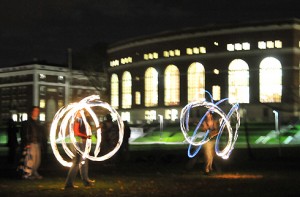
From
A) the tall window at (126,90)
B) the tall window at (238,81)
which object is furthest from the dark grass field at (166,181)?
the tall window at (126,90)

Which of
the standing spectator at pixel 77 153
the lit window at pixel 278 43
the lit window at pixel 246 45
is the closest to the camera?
the standing spectator at pixel 77 153

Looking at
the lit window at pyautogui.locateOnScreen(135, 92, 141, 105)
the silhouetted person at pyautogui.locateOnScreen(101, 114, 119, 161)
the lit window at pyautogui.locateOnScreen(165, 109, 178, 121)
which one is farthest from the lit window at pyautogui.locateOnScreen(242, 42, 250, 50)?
the silhouetted person at pyautogui.locateOnScreen(101, 114, 119, 161)

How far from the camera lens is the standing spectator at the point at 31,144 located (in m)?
19.2

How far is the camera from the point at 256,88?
104000 mm

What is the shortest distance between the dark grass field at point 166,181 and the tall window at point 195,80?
80.3 meters

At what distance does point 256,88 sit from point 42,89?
53.5 m

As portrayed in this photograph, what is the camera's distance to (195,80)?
359ft

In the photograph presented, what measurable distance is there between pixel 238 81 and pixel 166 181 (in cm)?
8852

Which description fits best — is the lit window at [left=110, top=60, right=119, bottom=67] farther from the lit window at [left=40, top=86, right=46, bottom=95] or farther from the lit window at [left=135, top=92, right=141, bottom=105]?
the lit window at [left=40, top=86, right=46, bottom=95]

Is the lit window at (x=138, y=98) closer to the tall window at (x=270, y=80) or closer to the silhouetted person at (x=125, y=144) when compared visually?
the tall window at (x=270, y=80)

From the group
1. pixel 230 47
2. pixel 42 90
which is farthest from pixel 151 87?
pixel 42 90

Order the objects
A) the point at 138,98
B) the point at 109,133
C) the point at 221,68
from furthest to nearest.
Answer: the point at 138,98 → the point at 221,68 → the point at 109,133

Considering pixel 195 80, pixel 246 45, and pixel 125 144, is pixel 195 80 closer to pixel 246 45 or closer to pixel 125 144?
pixel 246 45

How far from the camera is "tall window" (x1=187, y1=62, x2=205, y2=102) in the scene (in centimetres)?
10781
